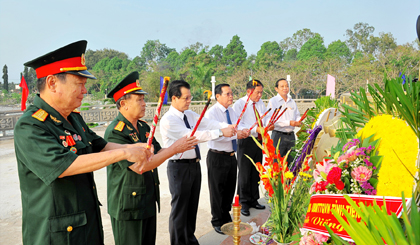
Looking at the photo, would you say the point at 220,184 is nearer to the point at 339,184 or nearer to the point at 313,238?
the point at 313,238

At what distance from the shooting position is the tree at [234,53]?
35.7 m

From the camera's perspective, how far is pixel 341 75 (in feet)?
70.9

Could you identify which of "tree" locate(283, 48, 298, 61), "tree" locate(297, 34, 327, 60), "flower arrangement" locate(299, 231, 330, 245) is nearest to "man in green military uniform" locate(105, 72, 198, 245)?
"flower arrangement" locate(299, 231, 330, 245)

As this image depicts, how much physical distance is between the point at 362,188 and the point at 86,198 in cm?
135

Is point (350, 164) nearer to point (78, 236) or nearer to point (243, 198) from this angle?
point (78, 236)

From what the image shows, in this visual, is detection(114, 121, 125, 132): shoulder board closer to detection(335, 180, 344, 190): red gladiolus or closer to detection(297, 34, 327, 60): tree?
detection(335, 180, 344, 190): red gladiolus

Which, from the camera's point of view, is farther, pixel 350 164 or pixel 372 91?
pixel 372 91

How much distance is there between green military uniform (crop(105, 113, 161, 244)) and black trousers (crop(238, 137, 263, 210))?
208cm

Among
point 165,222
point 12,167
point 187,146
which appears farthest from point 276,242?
point 12,167

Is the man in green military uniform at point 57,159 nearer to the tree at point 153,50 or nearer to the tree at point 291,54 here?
the tree at point 291,54

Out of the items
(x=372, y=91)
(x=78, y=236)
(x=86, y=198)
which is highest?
(x=372, y=91)

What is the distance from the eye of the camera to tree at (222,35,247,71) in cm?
3572

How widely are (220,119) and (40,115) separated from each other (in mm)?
2684

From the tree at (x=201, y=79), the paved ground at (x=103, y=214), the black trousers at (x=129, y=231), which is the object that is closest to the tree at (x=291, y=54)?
the tree at (x=201, y=79)
